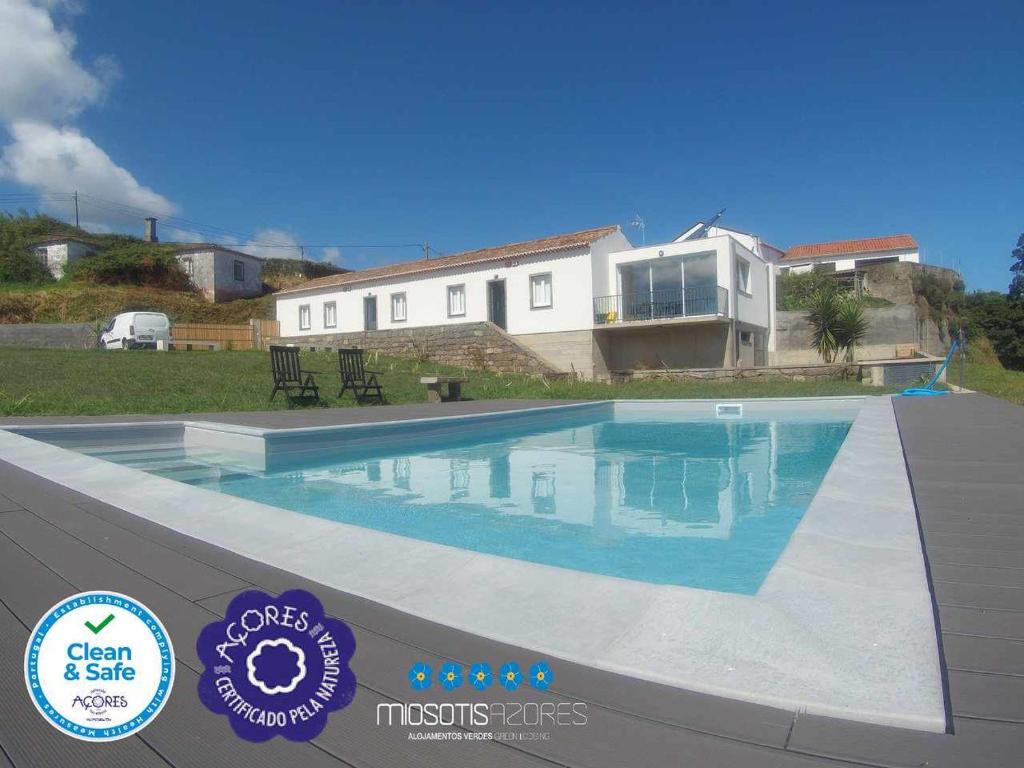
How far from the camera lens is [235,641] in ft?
5.94

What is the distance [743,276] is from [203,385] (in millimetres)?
17992

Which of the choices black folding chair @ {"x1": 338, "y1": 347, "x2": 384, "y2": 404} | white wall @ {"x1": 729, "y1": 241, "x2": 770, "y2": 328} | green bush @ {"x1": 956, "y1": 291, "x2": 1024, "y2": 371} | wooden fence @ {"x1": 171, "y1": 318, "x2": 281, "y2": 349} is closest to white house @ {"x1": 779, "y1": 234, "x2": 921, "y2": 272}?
green bush @ {"x1": 956, "y1": 291, "x2": 1024, "y2": 371}

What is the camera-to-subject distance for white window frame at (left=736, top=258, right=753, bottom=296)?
21422 millimetres

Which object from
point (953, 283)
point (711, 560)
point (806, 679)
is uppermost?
point (953, 283)

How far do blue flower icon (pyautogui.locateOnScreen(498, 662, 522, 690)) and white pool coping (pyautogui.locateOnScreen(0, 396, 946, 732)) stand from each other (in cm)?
13

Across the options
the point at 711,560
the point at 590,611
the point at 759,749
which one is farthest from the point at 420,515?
the point at 759,749

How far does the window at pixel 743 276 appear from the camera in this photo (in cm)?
2143

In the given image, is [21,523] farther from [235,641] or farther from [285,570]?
[235,641]

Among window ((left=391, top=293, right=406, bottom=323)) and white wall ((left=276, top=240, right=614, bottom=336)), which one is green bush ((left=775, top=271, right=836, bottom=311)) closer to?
white wall ((left=276, top=240, right=614, bottom=336))

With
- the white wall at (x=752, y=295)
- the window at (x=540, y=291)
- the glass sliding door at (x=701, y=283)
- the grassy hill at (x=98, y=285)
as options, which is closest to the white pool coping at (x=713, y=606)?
the glass sliding door at (x=701, y=283)

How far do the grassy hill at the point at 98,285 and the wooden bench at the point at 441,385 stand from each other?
19.6m

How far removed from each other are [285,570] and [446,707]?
4.08ft

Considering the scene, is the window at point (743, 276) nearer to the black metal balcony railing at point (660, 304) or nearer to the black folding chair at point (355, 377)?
the black metal balcony railing at point (660, 304)

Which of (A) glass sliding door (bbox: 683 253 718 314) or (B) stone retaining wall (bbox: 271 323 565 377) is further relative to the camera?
(B) stone retaining wall (bbox: 271 323 565 377)
